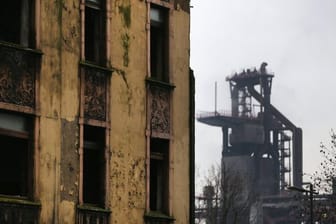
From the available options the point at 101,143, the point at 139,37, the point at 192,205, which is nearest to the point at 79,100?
the point at 101,143

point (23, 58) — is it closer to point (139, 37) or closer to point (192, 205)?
point (139, 37)

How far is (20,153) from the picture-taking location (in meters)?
24.0

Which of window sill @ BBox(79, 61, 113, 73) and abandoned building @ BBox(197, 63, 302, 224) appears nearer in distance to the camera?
window sill @ BBox(79, 61, 113, 73)

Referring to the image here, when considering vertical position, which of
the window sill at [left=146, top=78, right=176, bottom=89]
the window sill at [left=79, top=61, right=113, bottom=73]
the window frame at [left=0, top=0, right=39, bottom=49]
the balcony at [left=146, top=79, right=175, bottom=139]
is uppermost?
the window frame at [left=0, top=0, right=39, bottom=49]

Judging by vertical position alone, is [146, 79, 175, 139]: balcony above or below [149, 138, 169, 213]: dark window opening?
above

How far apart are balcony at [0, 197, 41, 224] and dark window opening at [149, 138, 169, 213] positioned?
5007 millimetres

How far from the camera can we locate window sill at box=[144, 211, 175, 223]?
89.4 feet

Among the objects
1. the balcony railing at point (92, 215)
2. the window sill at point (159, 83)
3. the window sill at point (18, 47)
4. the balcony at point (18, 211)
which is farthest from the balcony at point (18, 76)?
the window sill at point (159, 83)

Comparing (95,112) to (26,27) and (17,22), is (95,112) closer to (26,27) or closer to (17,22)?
(26,27)

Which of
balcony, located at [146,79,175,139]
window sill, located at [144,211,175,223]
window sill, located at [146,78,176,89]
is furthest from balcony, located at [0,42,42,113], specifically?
window sill, located at [144,211,175,223]

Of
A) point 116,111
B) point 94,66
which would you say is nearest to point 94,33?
point 94,66

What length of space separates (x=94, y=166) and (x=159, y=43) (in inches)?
182

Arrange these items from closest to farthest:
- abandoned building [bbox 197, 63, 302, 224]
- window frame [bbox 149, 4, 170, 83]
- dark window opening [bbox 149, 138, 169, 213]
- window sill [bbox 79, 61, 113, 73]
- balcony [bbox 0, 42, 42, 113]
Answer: balcony [bbox 0, 42, 42, 113] < window sill [bbox 79, 61, 113, 73] < dark window opening [bbox 149, 138, 169, 213] < window frame [bbox 149, 4, 170, 83] < abandoned building [bbox 197, 63, 302, 224]

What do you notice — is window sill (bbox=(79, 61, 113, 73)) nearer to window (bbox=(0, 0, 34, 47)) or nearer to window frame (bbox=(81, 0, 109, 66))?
window frame (bbox=(81, 0, 109, 66))
